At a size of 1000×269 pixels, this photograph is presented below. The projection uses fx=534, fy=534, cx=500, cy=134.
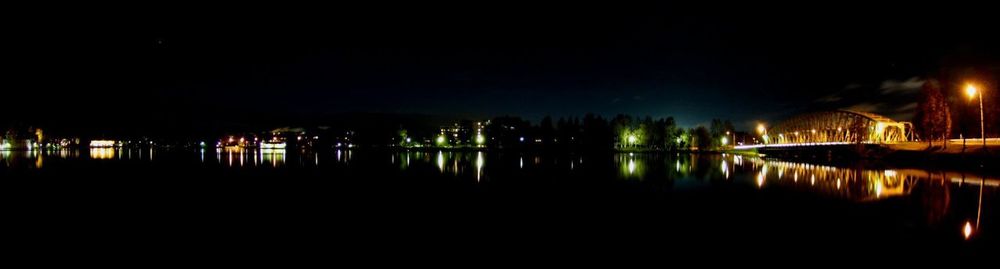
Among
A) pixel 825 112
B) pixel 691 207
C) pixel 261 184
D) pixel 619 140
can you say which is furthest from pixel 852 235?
pixel 619 140

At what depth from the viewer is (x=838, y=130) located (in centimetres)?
8888

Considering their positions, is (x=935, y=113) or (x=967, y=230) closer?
(x=967, y=230)

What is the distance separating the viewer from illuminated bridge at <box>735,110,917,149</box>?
7631 cm

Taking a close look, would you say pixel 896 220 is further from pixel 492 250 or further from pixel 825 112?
pixel 825 112

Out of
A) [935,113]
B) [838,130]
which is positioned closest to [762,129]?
[838,130]

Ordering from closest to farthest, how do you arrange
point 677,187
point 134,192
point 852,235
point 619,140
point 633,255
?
point 633,255 < point 852,235 < point 134,192 < point 677,187 < point 619,140

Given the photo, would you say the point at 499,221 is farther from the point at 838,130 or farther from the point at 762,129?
the point at 762,129

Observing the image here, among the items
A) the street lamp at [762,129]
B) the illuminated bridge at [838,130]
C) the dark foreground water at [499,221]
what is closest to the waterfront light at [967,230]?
the dark foreground water at [499,221]

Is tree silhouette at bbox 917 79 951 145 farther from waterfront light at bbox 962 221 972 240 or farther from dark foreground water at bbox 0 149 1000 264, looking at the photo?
waterfront light at bbox 962 221 972 240

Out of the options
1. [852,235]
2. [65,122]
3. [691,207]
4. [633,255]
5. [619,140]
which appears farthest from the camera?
[619,140]

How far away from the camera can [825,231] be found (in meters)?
10.2

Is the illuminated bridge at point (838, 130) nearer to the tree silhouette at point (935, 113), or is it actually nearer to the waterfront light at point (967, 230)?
the tree silhouette at point (935, 113)

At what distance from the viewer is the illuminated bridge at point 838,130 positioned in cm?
7631

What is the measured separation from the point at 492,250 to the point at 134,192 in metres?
14.5
